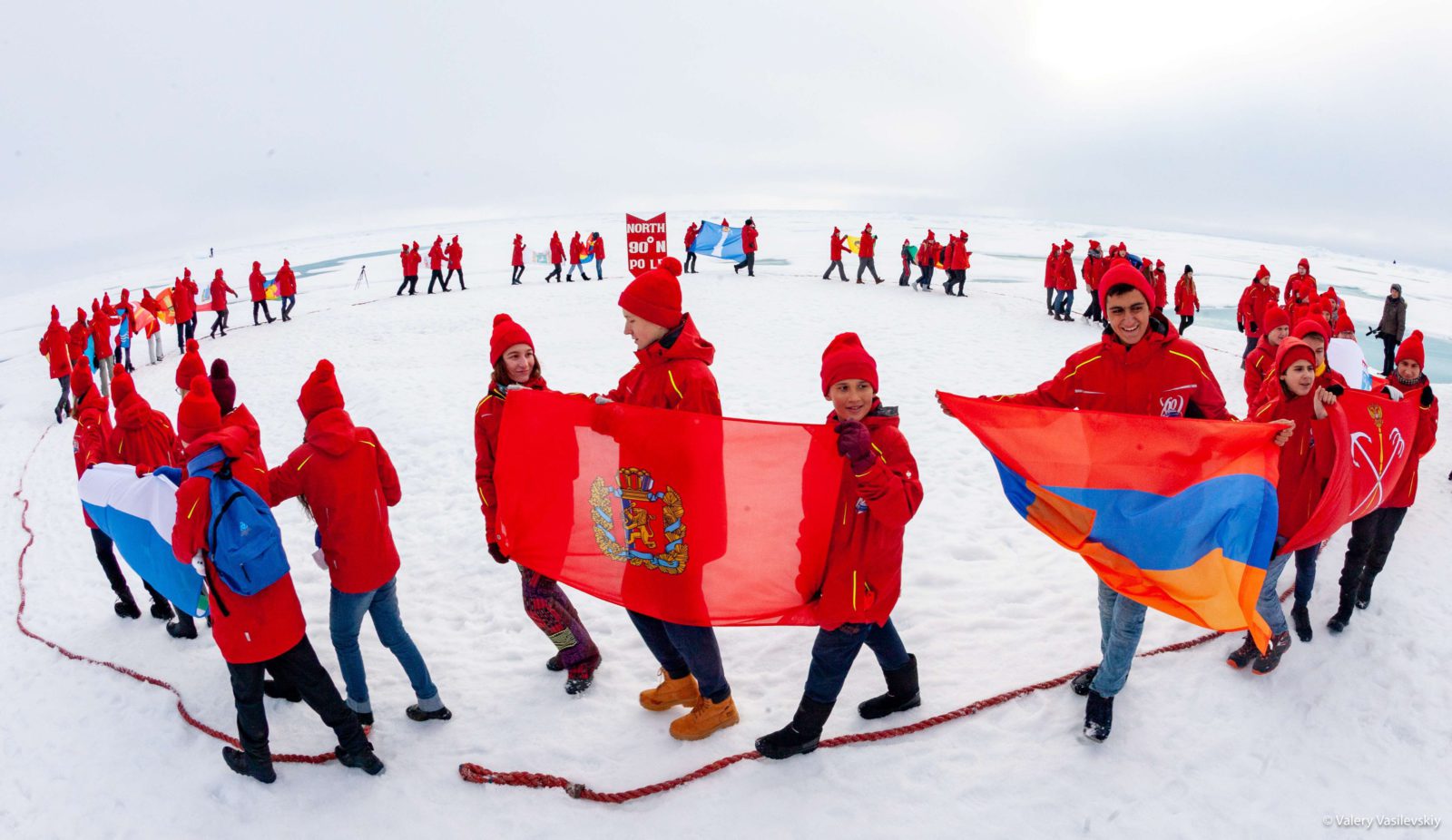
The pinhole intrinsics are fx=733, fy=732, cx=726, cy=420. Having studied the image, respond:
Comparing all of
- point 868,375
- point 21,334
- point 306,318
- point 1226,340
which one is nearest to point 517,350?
point 868,375

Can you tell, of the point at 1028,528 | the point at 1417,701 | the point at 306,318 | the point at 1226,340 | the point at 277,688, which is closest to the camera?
the point at 1417,701

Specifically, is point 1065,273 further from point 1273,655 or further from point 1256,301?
point 1273,655

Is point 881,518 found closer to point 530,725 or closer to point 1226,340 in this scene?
point 530,725

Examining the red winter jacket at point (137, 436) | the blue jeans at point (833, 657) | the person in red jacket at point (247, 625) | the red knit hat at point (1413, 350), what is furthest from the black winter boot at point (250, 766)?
the red knit hat at point (1413, 350)

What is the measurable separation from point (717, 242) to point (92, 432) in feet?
76.1

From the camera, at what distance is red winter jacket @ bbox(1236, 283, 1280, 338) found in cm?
1295

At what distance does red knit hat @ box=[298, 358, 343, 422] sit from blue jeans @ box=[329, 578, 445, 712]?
975mm

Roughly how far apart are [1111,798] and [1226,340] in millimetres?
16483

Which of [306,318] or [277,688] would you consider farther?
[306,318]

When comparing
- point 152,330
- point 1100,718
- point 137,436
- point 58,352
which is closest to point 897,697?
point 1100,718

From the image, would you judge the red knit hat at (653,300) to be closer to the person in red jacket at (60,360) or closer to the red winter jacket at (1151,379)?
the red winter jacket at (1151,379)

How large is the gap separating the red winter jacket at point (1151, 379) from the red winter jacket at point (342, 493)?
3576 millimetres

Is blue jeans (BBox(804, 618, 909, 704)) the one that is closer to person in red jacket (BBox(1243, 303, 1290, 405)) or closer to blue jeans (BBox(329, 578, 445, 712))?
blue jeans (BBox(329, 578, 445, 712))

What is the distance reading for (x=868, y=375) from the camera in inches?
123
